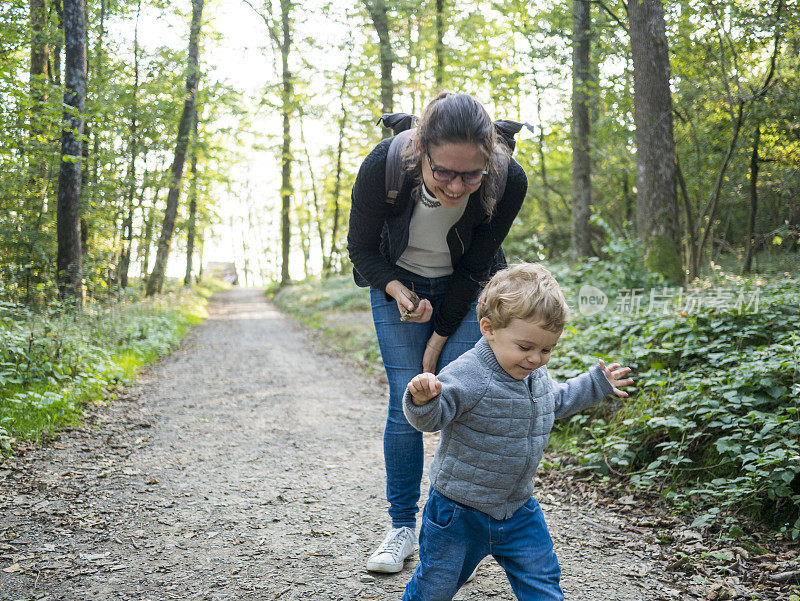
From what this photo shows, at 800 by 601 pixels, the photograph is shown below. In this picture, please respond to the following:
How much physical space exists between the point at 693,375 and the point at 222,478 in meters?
3.78

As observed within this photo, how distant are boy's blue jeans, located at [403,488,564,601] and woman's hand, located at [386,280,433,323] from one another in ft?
2.84

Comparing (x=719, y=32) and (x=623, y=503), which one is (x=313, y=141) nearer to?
(x=719, y=32)

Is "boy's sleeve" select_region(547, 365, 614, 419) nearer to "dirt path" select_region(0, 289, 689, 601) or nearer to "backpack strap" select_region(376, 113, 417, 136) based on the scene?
"dirt path" select_region(0, 289, 689, 601)

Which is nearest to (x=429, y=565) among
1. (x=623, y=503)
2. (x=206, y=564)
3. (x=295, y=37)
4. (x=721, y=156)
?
(x=206, y=564)

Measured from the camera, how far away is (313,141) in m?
27.9

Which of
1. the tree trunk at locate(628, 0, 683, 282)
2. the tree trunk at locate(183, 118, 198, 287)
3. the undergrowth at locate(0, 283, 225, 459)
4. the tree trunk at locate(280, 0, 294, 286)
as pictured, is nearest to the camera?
the undergrowth at locate(0, 283, 225, 459)

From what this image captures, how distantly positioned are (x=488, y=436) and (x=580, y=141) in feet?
39.4

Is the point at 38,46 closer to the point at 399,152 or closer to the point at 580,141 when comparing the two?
the point at 580,141

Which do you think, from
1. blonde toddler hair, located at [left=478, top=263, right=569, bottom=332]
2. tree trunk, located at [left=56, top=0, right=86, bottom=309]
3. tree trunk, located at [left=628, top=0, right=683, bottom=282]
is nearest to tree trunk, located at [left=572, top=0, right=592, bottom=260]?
tree trunk, located at [left=628, top=0, right=683, bottom=282]

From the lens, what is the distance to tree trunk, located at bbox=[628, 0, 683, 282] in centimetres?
889

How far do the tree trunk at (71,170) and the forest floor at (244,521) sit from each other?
14.6 feet

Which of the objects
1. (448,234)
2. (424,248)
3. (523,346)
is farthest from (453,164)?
(523,346)

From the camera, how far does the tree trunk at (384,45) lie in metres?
16.7

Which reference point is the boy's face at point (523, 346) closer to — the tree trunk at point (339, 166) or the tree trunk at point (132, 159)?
the tree trunk at point (132, 159)
